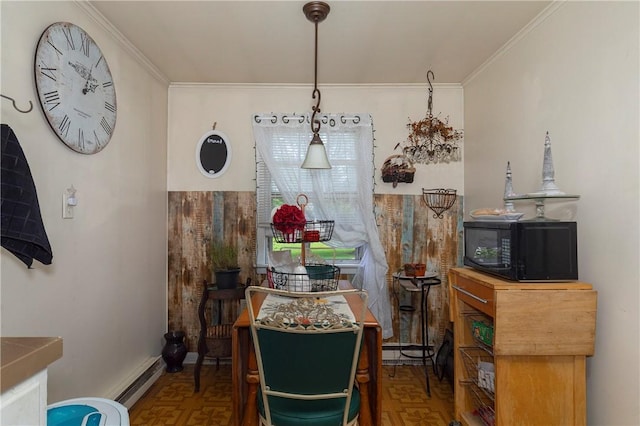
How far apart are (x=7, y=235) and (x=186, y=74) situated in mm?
2015

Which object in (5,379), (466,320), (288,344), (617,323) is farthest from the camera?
(466,320)

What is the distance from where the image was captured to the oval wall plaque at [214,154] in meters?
3.21

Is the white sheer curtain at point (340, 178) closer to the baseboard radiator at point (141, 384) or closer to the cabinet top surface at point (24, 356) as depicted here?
the baseboard radiator at point (141, 384)

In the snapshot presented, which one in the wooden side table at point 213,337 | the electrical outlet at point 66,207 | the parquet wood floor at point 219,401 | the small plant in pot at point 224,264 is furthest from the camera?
the small plant in pot at point 224,264

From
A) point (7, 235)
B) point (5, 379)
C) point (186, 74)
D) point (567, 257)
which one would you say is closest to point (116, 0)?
point (186, 74)

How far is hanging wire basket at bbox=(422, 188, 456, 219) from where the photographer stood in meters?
3.21

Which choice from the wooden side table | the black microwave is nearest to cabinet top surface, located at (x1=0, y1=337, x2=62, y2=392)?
the black microwave

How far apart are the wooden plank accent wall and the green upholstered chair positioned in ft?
5.78

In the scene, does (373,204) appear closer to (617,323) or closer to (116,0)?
(617,323)

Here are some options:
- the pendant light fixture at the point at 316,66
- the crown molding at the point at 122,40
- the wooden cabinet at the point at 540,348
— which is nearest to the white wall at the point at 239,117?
the crown molding at the point at 122,40

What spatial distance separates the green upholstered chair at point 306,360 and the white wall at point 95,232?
112 cm

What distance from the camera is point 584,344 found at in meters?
1.62

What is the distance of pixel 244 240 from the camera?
3197mm

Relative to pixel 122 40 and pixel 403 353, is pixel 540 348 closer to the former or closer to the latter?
pixel 403 353
